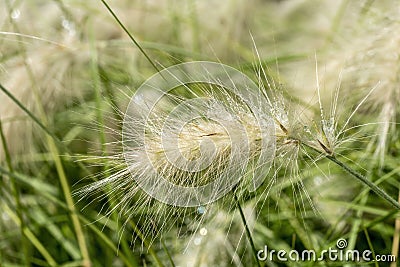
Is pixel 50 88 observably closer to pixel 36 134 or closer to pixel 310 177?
pixel 36 134

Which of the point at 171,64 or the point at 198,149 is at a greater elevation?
the point at 171,64

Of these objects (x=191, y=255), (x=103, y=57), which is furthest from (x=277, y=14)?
(x=191, y=255)

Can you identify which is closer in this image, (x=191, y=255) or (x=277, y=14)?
(x=191, y=255)

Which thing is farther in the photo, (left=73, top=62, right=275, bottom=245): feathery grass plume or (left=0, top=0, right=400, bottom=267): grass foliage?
(left=0, top=0, right=400, bottom=267): grass foliage

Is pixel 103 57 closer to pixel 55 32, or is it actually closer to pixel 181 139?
pixel 55 32

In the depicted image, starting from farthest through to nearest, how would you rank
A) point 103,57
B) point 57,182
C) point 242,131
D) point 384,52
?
point 103,57 < point 57,182 < point 384,52 < point 242,131

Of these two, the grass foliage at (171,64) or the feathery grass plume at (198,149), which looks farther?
the grass foliage at (171,64)

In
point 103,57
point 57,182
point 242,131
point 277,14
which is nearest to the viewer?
point 242,131

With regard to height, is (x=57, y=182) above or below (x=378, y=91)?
below

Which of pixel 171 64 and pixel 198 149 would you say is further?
pixel 171 64

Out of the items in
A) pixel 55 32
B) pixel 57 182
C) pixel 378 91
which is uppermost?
pixel 55 32
